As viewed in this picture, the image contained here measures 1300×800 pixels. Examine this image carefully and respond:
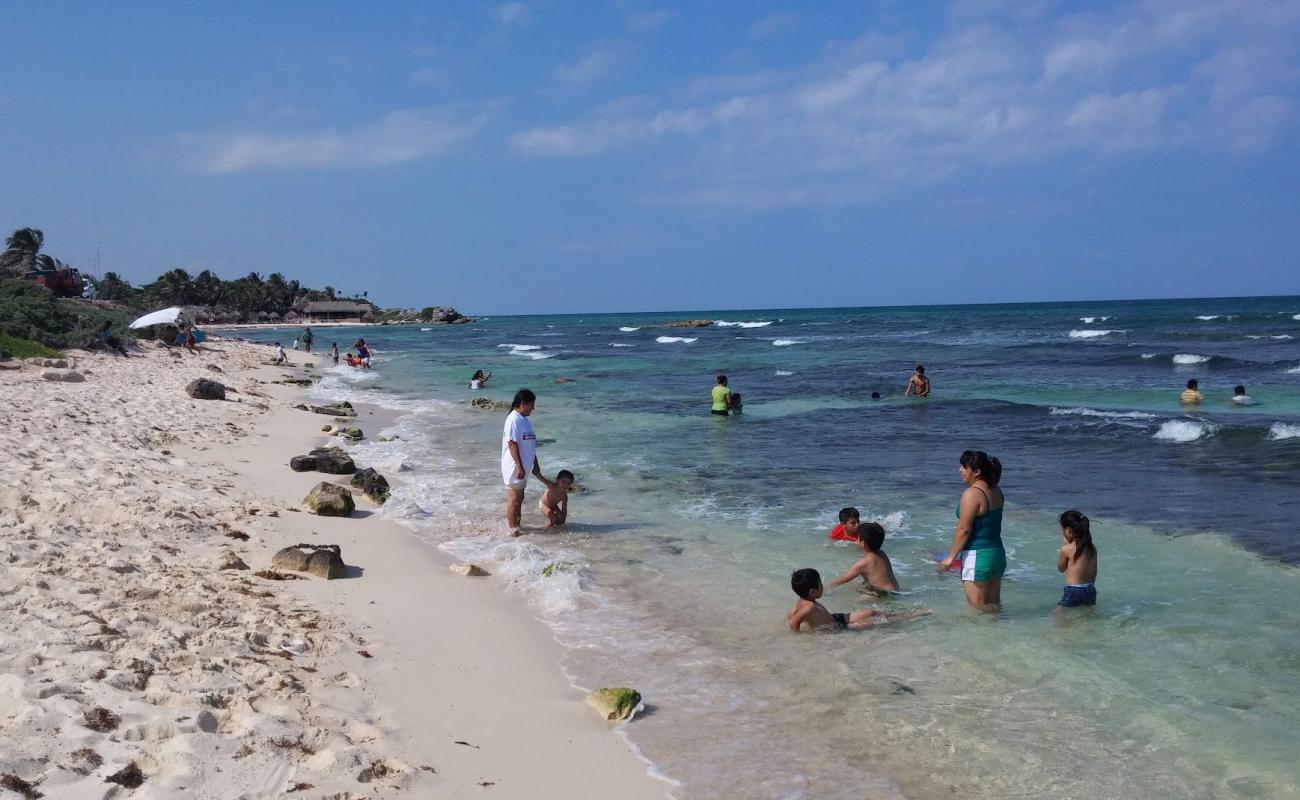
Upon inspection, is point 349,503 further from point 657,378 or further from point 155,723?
point 657,378

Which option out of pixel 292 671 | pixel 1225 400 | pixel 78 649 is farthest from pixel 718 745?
pixel 1225 400

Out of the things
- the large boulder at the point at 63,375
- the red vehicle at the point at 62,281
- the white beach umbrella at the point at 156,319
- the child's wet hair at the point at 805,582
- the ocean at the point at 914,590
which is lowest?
the ocean at the point at 914,590

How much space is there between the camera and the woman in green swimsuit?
6.82m

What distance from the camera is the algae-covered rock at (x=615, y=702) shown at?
4938mm

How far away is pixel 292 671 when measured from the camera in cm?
490

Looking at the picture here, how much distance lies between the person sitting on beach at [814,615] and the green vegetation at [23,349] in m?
18.0

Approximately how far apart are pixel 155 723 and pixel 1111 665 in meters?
5.74

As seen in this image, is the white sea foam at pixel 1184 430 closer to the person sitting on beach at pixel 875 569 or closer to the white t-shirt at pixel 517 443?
the person sitting on beach at pixel 875 569

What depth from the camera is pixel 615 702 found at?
16.3 feet

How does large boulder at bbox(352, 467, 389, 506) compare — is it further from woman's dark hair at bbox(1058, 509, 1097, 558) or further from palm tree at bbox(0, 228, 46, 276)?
palm tree at bbox(0, 228, 46, 276)

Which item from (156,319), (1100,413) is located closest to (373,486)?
(1100,413)

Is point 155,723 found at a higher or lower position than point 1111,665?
higher

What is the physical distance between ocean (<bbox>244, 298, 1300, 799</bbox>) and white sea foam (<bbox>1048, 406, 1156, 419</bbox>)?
0.57 feet

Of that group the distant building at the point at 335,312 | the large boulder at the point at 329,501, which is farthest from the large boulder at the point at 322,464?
the distant building at the point at 335,312
